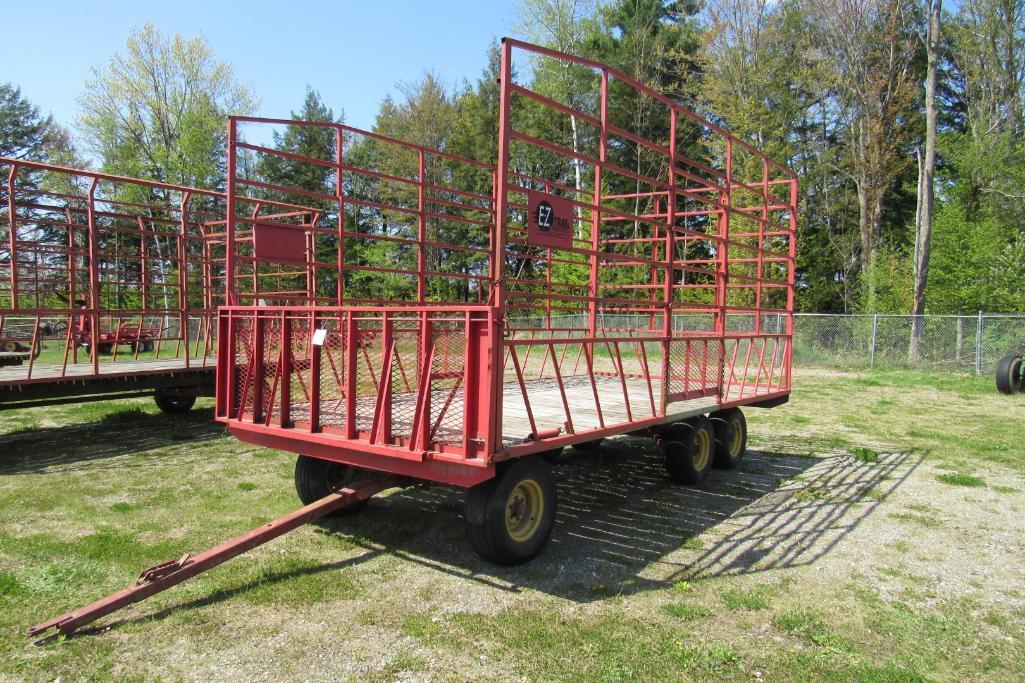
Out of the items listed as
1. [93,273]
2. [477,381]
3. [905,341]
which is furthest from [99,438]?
[905,341]

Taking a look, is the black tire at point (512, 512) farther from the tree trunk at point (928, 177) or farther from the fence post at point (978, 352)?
the tree trunk at point (928, 177)

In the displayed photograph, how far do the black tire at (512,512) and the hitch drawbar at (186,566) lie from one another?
88cm

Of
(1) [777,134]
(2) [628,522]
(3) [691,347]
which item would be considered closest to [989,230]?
(1) [777,134]

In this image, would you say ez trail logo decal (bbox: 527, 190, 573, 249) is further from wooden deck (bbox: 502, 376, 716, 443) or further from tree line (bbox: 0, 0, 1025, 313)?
tree line (bbox: 0, 0, 1025, 313)

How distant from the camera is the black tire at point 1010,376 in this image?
1563 cm

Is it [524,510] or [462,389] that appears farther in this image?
[524,510]

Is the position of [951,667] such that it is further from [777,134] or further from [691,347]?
[777,134]

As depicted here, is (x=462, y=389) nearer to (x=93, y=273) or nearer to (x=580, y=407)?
(x=580, y=407)

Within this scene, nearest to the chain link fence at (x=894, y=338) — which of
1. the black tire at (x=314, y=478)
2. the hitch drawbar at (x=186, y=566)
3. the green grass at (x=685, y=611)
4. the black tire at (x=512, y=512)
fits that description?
the black tire at (x=314, y=478)

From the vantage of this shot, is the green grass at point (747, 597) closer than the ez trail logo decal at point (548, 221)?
Yes

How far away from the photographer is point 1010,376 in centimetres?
1561

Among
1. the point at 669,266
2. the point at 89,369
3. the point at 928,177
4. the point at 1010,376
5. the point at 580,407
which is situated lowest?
the point at 1010,376

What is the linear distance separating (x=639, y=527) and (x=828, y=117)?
31.6 meters

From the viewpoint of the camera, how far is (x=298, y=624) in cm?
380
